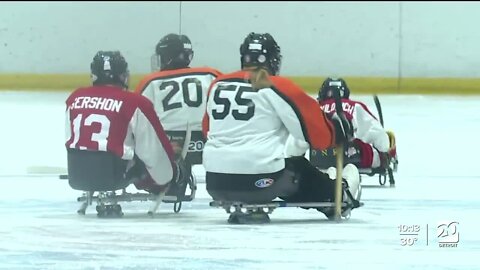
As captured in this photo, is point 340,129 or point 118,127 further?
point 118,127

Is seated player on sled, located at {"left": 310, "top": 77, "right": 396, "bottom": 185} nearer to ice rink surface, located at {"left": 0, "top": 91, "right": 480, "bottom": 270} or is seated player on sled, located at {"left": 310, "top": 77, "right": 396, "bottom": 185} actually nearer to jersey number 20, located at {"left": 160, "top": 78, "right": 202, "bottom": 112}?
ice rink surface, located at {"left": 0, "top": 91, "right": 480, "bottom": 270}

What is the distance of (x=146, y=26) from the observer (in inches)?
458

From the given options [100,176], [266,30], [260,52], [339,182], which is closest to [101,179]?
[100,176]

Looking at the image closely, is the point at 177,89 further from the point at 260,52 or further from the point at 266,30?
the point at 266,30

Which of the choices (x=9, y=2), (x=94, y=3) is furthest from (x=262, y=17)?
(x=9, y=2)

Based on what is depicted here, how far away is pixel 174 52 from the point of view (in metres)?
5.57

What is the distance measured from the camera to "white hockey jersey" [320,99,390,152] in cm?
615

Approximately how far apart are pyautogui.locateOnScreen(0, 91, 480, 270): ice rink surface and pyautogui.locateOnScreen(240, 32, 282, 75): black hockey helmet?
0.63 meters

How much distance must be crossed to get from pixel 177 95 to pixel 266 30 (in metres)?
6.23

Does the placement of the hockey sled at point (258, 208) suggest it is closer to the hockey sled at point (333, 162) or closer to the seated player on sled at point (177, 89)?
the seated player on sled at point (177, 89)

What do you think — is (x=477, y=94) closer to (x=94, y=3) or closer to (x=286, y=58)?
(x=286, y=58)

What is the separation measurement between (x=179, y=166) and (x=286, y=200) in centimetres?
62

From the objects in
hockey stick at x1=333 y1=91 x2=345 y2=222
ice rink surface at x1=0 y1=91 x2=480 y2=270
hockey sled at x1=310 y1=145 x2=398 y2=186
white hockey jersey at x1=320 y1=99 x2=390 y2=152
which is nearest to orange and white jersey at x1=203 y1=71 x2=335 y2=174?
hockey stick at x1=333 y1=91 x2=345 y2=222

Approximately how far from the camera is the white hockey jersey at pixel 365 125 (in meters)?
6.15
